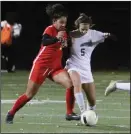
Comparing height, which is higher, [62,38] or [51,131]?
[62,38]

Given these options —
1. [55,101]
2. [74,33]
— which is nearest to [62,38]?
[74,33]

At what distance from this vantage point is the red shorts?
9.83 m

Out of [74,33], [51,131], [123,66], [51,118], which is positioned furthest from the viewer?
[123,66]

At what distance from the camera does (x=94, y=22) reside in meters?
24.0

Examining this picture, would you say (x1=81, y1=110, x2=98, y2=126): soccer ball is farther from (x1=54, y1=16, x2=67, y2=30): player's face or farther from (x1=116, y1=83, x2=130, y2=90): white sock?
(x1=116, y1=83, x2=130, y2=90): white sock

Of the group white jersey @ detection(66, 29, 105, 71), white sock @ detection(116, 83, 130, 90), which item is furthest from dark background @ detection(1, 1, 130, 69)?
white sock @ detection(116, 83, 130, 90)

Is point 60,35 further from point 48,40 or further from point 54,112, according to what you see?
point 54,112

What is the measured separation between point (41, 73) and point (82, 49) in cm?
74

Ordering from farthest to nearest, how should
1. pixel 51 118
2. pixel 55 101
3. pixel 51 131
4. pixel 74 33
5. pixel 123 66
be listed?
pixel 123 66, pixel 55 101, pixel 51 118, pixel 74 33, pixel 51 131

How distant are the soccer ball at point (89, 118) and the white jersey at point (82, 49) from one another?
2.53 ft

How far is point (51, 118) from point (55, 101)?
2.63 metres

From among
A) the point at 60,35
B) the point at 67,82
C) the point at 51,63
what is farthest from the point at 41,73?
the point at 60,35

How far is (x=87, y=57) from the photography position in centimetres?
1016

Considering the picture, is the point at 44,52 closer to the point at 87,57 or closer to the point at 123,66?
the point at 87,57
